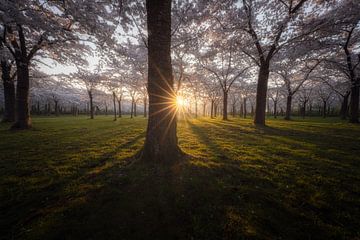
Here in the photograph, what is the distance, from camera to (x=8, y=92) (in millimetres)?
17391

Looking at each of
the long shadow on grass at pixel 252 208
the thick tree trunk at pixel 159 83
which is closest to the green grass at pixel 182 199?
the long shadow on grass at pixel 252 208

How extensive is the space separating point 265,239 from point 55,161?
6369 millimetres

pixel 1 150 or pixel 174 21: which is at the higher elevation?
pixel 174 21

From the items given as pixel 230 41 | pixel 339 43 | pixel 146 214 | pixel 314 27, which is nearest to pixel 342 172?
pixel 146 214

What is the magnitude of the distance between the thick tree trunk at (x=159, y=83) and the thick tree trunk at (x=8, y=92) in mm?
20271

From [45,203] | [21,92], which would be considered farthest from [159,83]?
[21,92]

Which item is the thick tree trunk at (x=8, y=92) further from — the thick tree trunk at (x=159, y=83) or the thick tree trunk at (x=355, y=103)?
the thick tree trunk at (x=355, y=103)

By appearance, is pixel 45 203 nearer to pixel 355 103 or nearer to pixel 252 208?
pixel 252 208

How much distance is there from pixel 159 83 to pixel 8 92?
22.6 m

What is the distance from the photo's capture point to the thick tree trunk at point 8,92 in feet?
53.6

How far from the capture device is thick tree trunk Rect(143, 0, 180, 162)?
454cm

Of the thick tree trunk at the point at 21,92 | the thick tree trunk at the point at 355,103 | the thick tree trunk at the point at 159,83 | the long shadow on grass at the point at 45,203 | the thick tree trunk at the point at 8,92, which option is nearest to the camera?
the long shadow on grass at the point at 45,203

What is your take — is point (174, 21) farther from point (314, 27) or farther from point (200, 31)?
point (314, 27)

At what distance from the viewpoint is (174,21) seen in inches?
599
